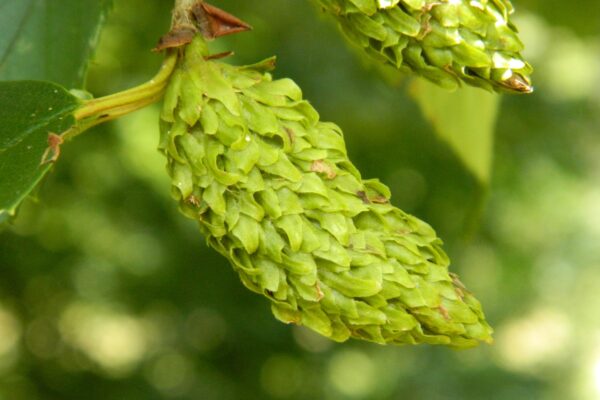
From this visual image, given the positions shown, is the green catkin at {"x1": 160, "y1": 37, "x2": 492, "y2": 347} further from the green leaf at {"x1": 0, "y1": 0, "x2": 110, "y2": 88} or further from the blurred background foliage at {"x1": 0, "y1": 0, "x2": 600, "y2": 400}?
the blurred background foliage at {"x1": 0, "y1": 0, "x2": 600, "y2": 400}

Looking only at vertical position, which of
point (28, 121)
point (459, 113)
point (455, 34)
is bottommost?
point (459, 113)

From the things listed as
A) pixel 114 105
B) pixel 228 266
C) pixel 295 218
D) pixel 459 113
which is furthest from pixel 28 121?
pixel 228 266

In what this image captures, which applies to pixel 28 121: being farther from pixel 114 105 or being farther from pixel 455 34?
pixel 455 34

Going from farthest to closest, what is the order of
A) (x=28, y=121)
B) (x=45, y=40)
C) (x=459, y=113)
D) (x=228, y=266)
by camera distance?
1. (x=228, y=266)
2. (x=459, y=113)
3. (x=45, y=40)
4. (x=28, y=121)

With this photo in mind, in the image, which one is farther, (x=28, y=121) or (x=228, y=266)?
(x=228, y=266)

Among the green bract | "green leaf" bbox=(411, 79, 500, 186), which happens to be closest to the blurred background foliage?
"green leaf" bbox=(411, 79, 500, 186)

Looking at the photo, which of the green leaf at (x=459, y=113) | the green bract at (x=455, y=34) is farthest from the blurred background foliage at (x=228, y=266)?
the green bract at (x=455, y=34)

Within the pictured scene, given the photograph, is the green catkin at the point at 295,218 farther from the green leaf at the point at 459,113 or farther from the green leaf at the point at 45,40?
the green leaf at the point at 459,113

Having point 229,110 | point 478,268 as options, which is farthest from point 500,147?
point 229,110

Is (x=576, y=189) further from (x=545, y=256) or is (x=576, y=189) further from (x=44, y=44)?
(x=44, y=44)
